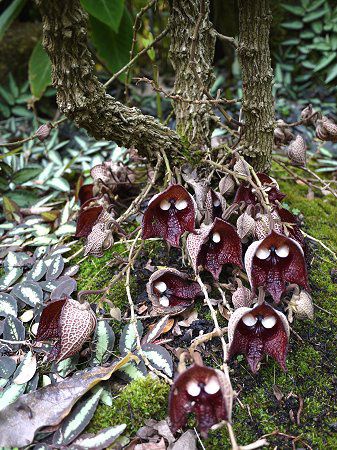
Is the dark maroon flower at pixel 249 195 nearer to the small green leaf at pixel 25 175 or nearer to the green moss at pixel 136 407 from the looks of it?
the green moss at pixel 136 407

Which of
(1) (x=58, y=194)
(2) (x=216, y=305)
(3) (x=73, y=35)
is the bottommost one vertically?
(1) (x=58, y=194)

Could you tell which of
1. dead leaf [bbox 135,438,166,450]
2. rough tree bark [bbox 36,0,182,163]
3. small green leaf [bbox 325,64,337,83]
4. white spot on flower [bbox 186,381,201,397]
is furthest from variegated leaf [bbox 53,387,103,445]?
small green leaf [bbox 325,64,337,83]

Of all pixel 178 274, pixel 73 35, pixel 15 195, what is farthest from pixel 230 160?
pixel 15 195

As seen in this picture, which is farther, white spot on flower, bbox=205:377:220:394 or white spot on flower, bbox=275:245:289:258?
white spot on flower, bbox=275:245:289:258

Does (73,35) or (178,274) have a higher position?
(73,35)

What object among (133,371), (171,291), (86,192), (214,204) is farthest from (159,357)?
(86,192)

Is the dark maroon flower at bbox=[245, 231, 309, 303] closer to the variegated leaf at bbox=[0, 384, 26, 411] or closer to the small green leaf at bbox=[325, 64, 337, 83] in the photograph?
the variegated leaf at bbox=[0, 384, 26, 411]

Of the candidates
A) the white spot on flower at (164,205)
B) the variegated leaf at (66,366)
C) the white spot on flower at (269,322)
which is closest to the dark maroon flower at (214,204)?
the white spot on flower at (164,205)

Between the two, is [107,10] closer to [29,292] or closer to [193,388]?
[29,292]

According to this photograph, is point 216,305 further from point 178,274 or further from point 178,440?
point 178,440
